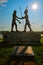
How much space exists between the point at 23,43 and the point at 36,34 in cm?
39

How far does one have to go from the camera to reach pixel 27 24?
5.93 meters

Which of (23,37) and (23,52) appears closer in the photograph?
(23,37)

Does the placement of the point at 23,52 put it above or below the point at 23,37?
below

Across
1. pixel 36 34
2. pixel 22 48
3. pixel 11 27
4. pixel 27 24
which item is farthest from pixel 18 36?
pixel 27 24

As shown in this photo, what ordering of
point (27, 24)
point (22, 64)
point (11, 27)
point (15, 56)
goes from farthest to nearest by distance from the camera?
point (27, 24) → point (11, 27) → point (22, 64) → point (15, 56)

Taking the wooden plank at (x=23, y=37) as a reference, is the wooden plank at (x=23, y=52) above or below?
below

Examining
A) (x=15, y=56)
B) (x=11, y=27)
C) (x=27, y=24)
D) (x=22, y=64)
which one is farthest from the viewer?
(x=27, y=24)

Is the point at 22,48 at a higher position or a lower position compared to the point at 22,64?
higher

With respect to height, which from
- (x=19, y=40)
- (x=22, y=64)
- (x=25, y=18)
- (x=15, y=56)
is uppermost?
(x=25, y=18)

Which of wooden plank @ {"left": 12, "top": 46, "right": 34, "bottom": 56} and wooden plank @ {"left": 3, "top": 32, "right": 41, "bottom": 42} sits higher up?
A: wooden plank @ {"left": 3, "top": 32, "right": 41, "bottom": 42}

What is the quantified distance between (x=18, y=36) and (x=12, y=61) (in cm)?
58

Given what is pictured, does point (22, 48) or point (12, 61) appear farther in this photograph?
point (22, 48)

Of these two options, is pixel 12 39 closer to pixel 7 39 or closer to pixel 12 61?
pixel 7 39

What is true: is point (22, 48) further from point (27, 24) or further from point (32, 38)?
point (27, 24)
